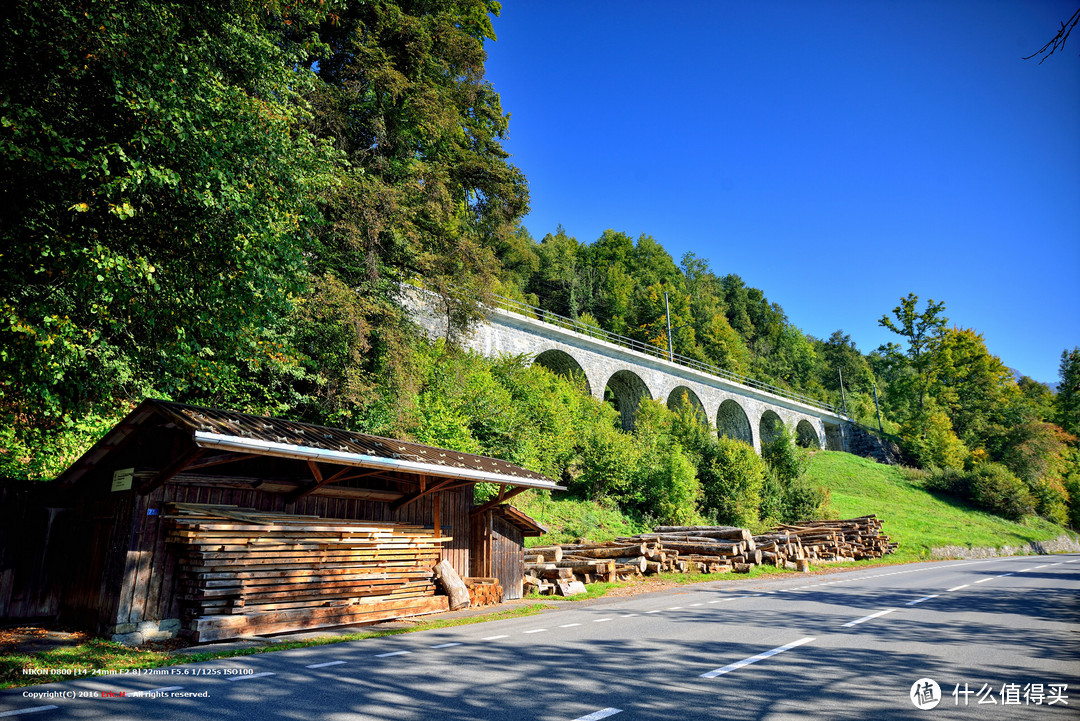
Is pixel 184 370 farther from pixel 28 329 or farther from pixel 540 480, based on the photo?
pixel 540 480

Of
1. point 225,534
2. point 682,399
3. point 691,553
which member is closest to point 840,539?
point 691,553

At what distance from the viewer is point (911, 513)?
34.2 meters

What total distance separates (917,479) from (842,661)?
4385 centimetres

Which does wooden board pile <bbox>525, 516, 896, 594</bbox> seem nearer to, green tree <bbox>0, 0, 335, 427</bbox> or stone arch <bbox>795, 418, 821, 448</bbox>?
green tree <bbox>0, 0, 335, 427</bbox>

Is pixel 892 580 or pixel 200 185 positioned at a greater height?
pixel 200 185

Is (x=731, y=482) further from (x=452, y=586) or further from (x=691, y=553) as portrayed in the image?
(x=452, y=586)

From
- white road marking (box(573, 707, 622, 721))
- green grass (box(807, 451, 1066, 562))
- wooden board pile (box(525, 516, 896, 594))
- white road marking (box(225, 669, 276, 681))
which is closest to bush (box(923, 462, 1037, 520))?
green grass (box(807, 451, 1066, 562))

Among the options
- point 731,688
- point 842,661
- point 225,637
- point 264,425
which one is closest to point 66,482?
point 264,425

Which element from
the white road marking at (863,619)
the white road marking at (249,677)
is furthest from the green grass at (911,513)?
the white road marking at (249,677)

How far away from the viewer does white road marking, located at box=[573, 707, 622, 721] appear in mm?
3932

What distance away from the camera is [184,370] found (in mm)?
10312

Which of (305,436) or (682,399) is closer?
(305,436)

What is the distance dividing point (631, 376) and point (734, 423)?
13753 mm

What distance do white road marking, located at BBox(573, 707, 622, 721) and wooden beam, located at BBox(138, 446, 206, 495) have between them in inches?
219
